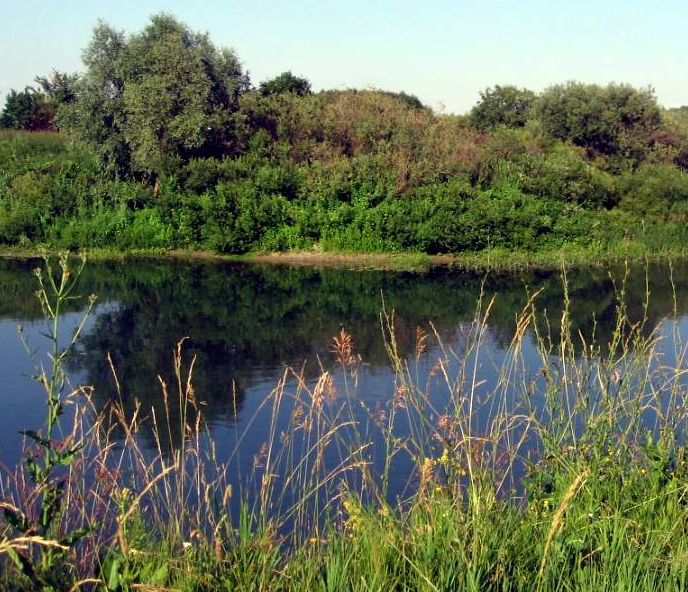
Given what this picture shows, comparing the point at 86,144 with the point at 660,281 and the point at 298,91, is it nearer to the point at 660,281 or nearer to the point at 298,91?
the point at 298,91

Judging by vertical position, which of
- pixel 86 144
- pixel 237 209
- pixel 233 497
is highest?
pixel 86 144

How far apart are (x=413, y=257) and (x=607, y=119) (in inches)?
388

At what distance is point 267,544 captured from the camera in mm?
4105

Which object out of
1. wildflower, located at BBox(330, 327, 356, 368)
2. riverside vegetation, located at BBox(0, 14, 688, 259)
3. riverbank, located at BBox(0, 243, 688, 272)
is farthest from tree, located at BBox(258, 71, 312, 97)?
wildflower, located at BBox(330, 327, 356, 368)

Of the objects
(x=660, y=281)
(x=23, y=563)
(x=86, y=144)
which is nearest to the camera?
(x=23, y=563)

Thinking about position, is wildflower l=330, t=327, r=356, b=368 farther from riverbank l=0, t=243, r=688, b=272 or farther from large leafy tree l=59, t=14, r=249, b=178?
large leafy tree l=59, t=14, r=249, b=178

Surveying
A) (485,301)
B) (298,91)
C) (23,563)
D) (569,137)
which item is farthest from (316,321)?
(298,91)

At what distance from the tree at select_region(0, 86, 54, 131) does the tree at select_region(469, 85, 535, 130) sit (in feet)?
44.4

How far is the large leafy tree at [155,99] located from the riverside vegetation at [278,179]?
0.03 m

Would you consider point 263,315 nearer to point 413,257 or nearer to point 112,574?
point 413,257

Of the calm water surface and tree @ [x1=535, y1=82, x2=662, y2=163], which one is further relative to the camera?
tree @ [x1=535, y1=82, x2=662, y2=163]

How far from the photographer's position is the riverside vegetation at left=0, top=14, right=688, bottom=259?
18.6 meters

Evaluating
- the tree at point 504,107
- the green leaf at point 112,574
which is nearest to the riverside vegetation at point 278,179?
the tree at point 504,107

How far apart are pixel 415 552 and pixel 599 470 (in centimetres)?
136
